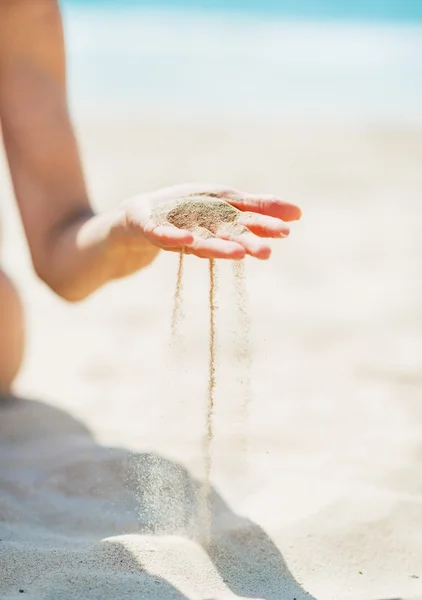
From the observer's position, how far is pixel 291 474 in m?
1.84

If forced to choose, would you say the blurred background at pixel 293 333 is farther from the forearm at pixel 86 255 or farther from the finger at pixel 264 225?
the finger at pixel 264 225

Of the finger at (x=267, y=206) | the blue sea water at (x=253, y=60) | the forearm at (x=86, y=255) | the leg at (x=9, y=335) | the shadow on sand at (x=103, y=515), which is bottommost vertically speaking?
the shadow on sand at (x=103, y=515)

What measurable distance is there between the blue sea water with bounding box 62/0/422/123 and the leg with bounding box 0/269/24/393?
180 inches

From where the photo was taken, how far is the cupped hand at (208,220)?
127cm

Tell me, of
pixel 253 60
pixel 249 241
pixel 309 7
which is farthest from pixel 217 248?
pixel 309 7

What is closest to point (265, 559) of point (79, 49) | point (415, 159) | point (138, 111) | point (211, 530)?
point (211, 530)

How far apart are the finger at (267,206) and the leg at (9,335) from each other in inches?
38.0

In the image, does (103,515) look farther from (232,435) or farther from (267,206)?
(267,206)

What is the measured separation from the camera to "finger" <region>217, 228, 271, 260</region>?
4.09 ft

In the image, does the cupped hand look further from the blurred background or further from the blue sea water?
the blue sea water

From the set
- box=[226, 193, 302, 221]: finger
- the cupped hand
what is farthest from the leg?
box=[226, 193, 302, 221]: finger

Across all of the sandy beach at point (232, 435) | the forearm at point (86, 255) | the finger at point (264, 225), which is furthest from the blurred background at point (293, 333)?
the finger at point (264, 225)

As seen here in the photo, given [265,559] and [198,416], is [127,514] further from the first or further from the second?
[198,416]

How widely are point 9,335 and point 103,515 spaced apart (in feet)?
2.30
